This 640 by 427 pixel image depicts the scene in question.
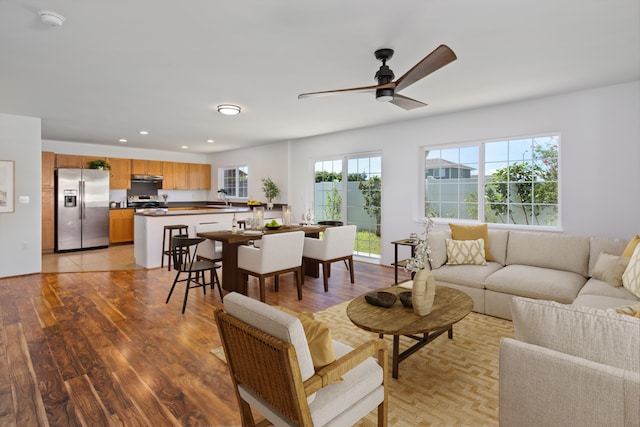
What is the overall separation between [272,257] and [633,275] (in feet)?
11.0

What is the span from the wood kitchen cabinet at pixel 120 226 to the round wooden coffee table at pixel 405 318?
7424mm

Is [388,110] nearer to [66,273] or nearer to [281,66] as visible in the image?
[281,66]

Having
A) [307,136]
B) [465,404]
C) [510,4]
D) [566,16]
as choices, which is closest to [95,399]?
[465,404]

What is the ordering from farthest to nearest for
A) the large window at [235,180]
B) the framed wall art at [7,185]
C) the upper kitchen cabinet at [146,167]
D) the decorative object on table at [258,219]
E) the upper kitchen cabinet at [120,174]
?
1. the large window at [235,180]
2. the upper kitchen cabinet at [146,167]
3. the upper kitchen cabinet at [120,174]
4. the framed wall art at [7,185]
5. the decorative object on table at [258,219]

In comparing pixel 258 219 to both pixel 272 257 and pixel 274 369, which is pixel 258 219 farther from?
pixel 274 369

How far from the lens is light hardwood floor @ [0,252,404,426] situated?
2.07 m

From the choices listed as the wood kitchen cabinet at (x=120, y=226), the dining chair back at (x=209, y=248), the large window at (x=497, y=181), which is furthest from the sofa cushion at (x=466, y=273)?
the wood kitchen cabinet at (x=120, y=226)

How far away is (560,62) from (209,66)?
3.35 m

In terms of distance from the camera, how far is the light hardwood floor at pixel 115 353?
81.4 inches

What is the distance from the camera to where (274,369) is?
4.54ft

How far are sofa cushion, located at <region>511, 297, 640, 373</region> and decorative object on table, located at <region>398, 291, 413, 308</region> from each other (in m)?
1.11

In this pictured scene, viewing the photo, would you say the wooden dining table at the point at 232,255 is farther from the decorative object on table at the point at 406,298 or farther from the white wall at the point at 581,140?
the white wall at the point at 581,140

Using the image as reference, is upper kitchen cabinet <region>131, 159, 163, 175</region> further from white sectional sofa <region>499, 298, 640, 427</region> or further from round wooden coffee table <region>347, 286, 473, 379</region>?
white sectional sofa <region>499, 298, 640, 427</region>

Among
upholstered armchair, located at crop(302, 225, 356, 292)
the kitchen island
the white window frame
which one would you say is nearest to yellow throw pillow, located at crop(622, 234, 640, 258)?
the white window frame
